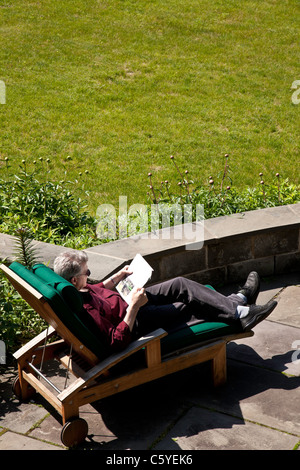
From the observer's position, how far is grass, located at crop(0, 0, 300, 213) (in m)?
9.93

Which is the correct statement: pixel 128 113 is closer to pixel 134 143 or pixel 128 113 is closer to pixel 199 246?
pixel 134 143

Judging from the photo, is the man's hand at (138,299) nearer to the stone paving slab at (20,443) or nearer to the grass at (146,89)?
the stone paving slab at (20,443)

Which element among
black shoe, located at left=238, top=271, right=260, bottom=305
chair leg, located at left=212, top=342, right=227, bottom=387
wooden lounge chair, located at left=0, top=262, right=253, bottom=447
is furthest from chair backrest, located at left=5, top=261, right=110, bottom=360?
black shoe, located at left=238, top=271, right=260, bottom=305

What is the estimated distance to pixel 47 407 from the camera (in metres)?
4.44

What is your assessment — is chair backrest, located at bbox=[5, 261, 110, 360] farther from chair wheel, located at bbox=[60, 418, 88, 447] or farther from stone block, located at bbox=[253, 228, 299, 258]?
stone block, located at bbox=[253, 228, 299, 258]

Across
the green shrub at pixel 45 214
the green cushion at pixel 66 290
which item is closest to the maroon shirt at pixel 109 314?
the green cushion at pixel 66 290

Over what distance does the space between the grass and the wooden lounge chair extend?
4089mm

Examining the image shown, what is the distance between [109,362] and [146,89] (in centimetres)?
901

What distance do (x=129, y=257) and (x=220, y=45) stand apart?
33.5 feet

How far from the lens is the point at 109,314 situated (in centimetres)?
437

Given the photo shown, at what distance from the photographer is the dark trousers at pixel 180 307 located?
455 centimetres

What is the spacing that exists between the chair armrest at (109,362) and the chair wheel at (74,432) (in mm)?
168

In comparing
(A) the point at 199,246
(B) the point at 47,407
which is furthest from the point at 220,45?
(B) the point at 47,407

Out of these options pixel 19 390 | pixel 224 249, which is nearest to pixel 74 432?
pixel 19 390
